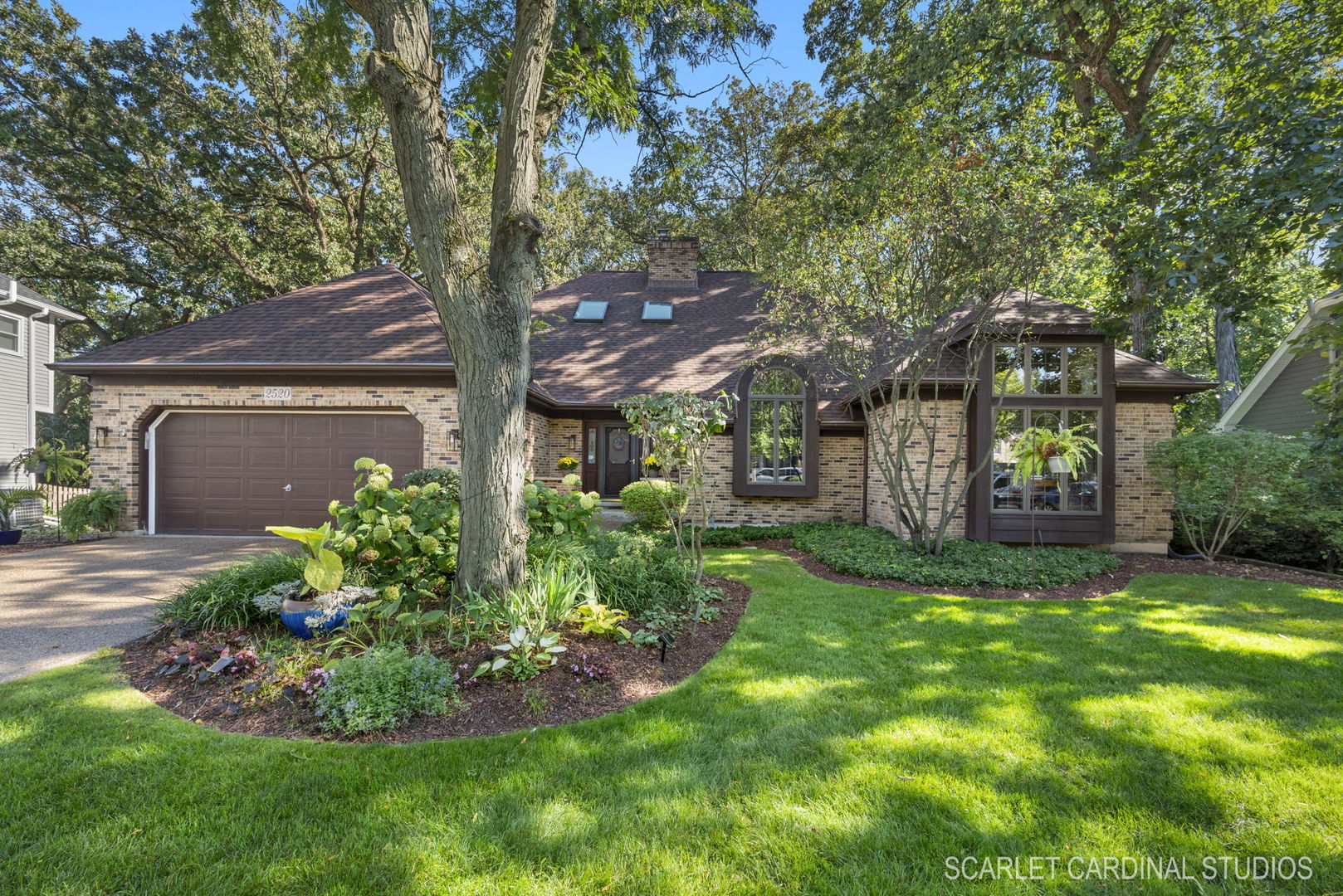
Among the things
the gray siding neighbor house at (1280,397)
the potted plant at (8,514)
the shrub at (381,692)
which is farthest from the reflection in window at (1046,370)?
the potted plant at (8,514)

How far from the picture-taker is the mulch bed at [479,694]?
10.00 ft

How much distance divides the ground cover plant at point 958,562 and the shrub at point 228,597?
638 cm

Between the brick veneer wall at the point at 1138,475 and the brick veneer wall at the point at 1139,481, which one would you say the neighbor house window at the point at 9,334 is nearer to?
the brick veneer wall at the point at 1138,475

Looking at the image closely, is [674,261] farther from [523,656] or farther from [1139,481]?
[523,656]

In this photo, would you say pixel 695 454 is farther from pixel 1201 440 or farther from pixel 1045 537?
pixel 1201 440

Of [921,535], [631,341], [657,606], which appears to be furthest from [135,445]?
[921,535]

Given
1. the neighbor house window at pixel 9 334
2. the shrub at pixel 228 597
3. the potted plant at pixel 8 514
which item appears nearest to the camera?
the shrub at pixel 228 597

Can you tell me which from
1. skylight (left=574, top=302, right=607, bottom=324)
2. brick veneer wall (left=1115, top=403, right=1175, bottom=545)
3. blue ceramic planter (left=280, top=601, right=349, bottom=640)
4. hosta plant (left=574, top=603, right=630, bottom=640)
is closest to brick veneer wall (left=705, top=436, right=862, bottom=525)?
brick veneer wall (left=1115, top=403, right=1175, bottom=545)

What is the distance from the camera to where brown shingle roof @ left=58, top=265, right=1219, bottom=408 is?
8.97 meters

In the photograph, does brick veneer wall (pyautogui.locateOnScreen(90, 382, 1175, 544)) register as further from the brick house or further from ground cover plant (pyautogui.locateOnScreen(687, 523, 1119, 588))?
ground cover plant (pyautogui.locateOnScreen(687, 523, 1119, 588))

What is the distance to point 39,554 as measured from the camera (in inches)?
308

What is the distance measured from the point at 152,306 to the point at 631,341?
19181 millimetres

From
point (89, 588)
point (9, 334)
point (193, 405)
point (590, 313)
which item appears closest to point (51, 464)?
point (193, 405)

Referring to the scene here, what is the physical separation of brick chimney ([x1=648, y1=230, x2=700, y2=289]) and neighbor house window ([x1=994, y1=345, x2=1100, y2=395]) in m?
8.45
